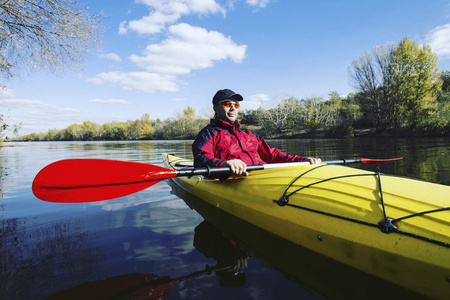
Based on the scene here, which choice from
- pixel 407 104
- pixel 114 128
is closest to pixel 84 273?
pixel 407 104

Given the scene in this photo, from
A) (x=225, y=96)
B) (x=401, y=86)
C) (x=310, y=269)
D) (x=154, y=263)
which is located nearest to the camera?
(x=310, y=269)

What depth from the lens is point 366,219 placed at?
1.83 meters

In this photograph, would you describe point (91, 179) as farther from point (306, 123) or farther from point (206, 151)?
point (306, 123)

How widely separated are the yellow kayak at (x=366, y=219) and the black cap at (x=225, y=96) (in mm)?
1273

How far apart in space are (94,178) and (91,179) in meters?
0.03

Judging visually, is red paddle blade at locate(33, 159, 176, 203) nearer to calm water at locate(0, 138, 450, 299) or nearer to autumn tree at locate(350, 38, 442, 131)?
calm water at locate(0, 138, 450, 299)

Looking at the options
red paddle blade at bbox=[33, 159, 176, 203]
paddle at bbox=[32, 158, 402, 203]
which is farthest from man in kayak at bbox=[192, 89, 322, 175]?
red paddle blade at bbox=[33, 159, 176, 203]

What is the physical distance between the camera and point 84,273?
2123mm

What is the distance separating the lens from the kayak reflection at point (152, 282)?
1.83m

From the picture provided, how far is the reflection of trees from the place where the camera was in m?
1.93

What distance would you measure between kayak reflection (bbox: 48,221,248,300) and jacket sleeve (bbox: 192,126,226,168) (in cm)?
100

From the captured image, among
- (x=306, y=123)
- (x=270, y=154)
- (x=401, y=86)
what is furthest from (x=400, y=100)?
(x=270, y=154)

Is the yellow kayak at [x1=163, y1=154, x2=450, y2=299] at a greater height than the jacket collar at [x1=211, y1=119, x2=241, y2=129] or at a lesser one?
lesser

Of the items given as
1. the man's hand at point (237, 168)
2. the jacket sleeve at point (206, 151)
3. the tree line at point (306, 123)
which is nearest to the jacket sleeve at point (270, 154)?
the jacket sleeve at point (206, 151)
